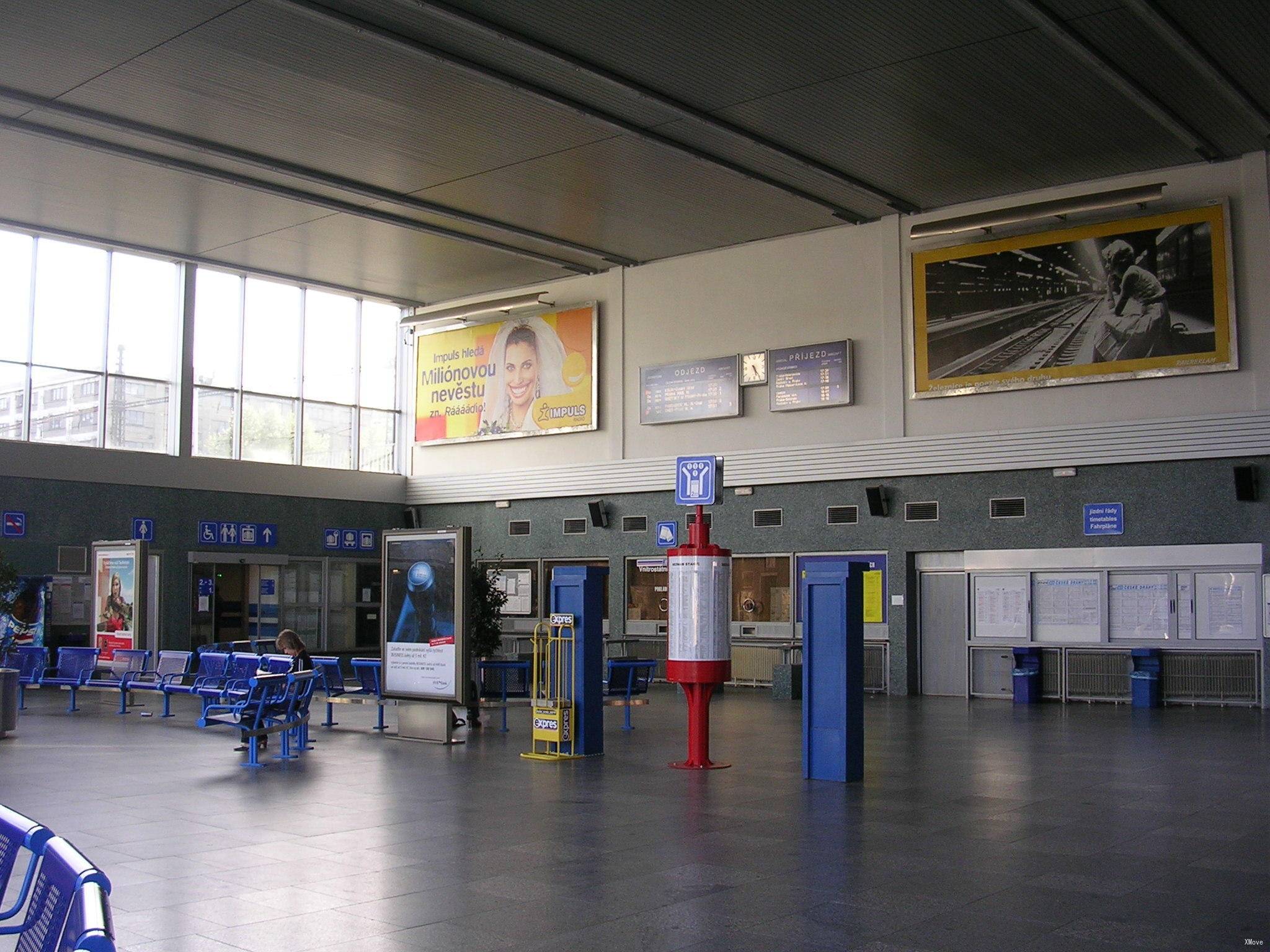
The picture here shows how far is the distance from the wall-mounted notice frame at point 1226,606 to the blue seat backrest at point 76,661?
15.3 m

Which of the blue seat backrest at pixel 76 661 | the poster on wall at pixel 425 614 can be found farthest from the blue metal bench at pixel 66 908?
the blue seat backrest at pixel 76 661

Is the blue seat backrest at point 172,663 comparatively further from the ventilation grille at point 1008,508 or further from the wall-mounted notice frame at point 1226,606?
the wall-mounted notice frame at point 1226,606

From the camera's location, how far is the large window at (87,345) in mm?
21344

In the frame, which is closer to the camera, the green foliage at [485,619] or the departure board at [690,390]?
the green foliage at [485,619]

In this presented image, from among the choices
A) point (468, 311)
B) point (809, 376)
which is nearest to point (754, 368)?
point (809, 376)

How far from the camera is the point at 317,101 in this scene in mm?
15930

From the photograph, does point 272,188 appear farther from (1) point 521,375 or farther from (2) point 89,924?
(2) point 89,924

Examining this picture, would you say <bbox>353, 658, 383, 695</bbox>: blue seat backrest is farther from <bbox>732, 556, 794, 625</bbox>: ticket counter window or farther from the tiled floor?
<bbox>732, 556, 794, 625</bbox>: ticket counter window

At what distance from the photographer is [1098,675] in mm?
18516

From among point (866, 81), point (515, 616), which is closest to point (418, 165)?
point (866, 81)

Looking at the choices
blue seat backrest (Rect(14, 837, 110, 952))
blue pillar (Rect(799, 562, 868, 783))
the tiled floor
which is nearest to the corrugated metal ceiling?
blue pillar (Rect(799, 562, 868, 783))

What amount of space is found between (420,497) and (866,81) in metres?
14.7

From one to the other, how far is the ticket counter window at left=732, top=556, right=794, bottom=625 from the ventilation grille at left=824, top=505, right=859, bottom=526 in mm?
1067

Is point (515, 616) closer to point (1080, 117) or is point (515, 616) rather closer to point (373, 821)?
point (1080, 117)
